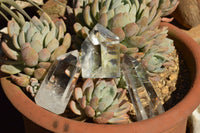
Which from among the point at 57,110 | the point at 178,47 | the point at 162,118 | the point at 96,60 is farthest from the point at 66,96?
the point at 178,47

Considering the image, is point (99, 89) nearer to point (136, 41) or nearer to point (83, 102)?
point (83, 102)

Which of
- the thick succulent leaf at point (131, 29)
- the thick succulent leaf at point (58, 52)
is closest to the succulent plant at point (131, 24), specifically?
the thick succulent leaf at point (131, 29)

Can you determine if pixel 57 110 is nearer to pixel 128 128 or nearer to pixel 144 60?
pixel 128 128

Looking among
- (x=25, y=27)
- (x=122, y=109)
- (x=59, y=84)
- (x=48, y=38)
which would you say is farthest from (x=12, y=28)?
(x=122, y=109)

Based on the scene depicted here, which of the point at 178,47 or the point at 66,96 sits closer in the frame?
the point at 66,96

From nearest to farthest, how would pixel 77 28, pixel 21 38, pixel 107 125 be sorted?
1. pixel 107 125
2. pixel 21 38
3. pixel 77 28
